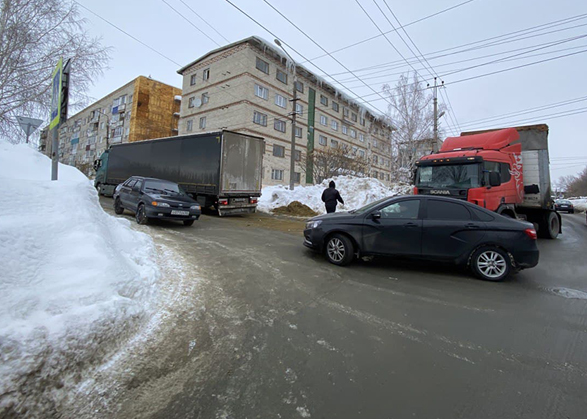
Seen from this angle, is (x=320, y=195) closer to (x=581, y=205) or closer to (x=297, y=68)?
(x=297, y=68)

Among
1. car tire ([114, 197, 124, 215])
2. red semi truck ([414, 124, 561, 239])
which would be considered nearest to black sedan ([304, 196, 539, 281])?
red semi truck ([414, 124, 561, 239])

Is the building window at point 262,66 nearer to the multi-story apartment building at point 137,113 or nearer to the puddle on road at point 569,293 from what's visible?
the multi-story apartment building at point 137,113

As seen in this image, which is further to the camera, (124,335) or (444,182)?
(444,182)

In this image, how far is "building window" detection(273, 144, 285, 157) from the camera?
1178 inches

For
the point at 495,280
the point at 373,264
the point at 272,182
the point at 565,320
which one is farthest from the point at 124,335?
the point at 272,182

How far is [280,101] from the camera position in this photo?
100 ft

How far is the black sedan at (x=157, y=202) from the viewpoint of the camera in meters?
8.70

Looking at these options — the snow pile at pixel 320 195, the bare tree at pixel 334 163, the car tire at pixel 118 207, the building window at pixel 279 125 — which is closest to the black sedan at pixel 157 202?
the car tire at pixel 118 207

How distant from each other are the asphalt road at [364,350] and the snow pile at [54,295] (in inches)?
18.5

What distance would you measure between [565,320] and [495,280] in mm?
1404

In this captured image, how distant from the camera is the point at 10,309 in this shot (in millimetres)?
2264

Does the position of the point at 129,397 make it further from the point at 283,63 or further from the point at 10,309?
the point at 283,63

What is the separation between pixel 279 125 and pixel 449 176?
2447 centimetres

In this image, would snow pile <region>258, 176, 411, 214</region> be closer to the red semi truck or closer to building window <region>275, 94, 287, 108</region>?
the red semi truck
